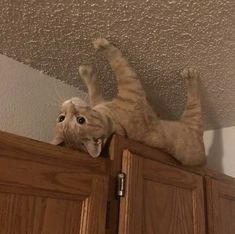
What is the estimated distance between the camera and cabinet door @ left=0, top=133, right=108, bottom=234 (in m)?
0.62

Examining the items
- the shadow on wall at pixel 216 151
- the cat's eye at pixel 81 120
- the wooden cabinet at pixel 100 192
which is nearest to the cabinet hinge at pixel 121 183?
the wooden cabinet at pixel 100 192

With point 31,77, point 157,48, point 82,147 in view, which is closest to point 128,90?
point 157,48

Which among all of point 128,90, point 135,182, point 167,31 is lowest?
point 135,182

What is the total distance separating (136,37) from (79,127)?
320 mm

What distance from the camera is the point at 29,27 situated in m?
0.99

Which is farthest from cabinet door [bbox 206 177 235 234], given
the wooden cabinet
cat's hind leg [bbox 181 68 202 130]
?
cat's hind leg [bbox 181 68 202 130]

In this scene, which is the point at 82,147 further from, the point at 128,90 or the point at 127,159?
the point at 128,90

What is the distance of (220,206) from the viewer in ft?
3.86

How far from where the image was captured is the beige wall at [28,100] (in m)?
1.12

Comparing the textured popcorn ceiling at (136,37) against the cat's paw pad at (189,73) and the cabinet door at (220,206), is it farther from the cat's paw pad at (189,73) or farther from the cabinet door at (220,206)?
the cabinet door at (220,206)

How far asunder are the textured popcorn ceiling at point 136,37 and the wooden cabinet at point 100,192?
319 millimetres

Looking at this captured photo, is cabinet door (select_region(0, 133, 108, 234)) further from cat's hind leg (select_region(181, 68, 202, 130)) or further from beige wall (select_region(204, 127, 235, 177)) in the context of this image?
beige wall (select_region(204, 127, 235, 177))

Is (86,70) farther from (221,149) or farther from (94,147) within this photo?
(221,149)

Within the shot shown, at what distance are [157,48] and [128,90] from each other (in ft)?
0.51
